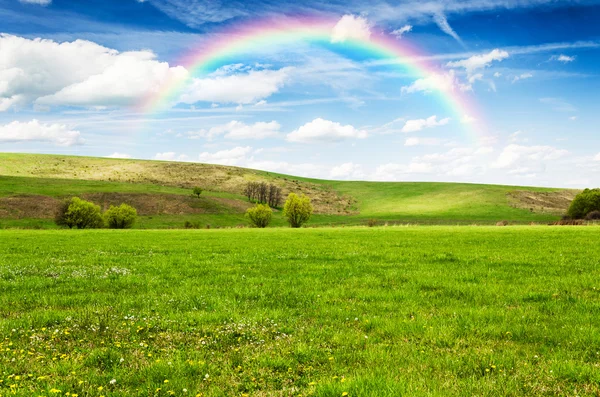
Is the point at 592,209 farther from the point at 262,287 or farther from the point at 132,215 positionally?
the point at 262,287

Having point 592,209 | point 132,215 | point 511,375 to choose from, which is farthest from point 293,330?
point 592,209

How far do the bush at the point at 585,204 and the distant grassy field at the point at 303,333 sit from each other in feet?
395

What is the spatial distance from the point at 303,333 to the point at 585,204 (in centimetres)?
13563

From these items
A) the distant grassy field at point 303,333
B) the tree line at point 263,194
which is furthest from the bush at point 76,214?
the tree line at point 263,194

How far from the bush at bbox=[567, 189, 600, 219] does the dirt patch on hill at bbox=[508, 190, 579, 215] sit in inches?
779

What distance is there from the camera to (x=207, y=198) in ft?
465

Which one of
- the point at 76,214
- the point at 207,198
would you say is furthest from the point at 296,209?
the point at 207,198

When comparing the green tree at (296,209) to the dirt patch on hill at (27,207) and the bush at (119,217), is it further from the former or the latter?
the dirt patch on hill at (27,207)

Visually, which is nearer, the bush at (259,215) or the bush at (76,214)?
the bush at (76,214)

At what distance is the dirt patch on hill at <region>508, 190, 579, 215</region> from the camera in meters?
147

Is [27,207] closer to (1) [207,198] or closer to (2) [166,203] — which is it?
(2) [166,203]

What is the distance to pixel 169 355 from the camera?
8.37 m

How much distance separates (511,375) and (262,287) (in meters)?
8.98

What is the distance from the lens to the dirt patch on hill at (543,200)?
14712 cm
